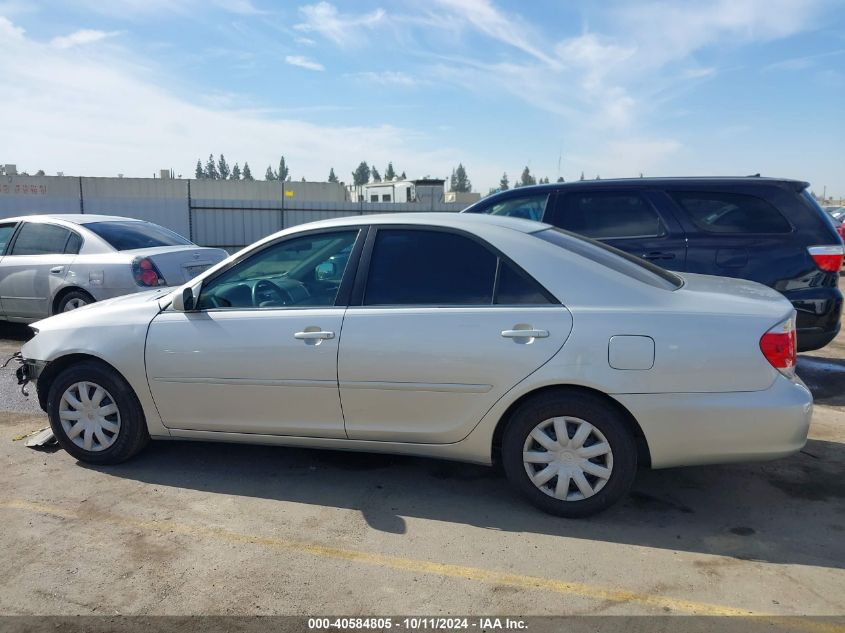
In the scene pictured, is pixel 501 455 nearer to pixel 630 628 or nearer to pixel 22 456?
pixel 630 628

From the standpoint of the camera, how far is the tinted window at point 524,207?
6.64m

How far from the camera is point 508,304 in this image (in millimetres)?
3689

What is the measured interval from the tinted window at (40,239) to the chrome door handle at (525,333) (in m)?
6.25

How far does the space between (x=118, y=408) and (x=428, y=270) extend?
87.6 inches

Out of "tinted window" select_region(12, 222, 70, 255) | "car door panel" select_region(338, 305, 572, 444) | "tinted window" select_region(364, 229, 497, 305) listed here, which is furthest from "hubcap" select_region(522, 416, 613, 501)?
"tinted window" select_region(12, 222, 70, 255)

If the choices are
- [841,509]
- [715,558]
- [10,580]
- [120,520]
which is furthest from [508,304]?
[10,580]

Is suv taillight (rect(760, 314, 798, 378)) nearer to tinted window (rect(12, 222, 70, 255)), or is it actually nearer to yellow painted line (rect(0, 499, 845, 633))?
yellow painted line (rect(0, 499, 845, 633))

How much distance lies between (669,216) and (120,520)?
16.5 feet

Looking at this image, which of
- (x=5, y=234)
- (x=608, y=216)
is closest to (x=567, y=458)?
(x=608, y=216)

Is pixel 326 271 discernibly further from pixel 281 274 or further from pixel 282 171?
pixel 282 171

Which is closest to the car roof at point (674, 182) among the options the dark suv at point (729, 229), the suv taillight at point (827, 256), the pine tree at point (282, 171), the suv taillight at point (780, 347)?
the dark suv at point (729, 229)

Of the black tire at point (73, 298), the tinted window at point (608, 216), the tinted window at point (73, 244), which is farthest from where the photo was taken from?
the tinted window at point (73, 244)

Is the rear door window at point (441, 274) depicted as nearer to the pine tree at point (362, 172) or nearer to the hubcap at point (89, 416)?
the hubcap at point (89, 416)

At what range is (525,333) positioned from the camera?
11.7 feet
